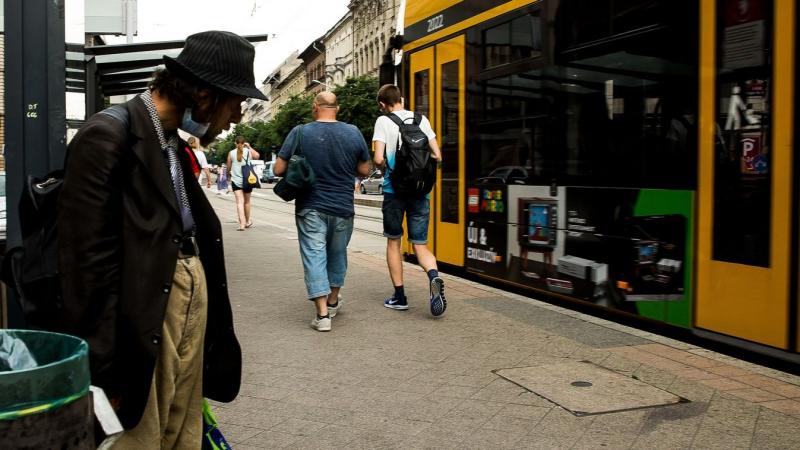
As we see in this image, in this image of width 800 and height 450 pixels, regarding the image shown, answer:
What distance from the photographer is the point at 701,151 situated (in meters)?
5.29

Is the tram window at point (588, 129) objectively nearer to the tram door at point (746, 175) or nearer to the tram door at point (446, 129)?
the tram door at point (746, 175)

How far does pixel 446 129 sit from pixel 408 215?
7.81 feet

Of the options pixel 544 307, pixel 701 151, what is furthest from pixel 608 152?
pixel 544 307

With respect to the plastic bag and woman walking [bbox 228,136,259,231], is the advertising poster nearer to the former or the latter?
the plastic bag

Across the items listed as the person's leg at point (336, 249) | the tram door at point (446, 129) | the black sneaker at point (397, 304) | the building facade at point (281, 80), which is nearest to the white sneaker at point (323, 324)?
the person's leg at point (336, 249)

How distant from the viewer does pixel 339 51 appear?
3317 inches

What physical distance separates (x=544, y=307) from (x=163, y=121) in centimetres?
517

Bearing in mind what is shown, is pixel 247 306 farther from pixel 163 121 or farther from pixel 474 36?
pixel 163 121

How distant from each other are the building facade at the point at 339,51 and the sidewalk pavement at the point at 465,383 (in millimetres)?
70246

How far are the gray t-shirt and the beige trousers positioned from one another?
364 cm

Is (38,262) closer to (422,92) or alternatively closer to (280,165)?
(280,165)

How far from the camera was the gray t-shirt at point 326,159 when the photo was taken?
6.16m

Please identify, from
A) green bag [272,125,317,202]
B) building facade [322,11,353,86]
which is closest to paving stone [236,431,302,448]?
green bag [272,125,317,202]

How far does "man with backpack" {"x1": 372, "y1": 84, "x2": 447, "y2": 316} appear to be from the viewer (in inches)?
260
